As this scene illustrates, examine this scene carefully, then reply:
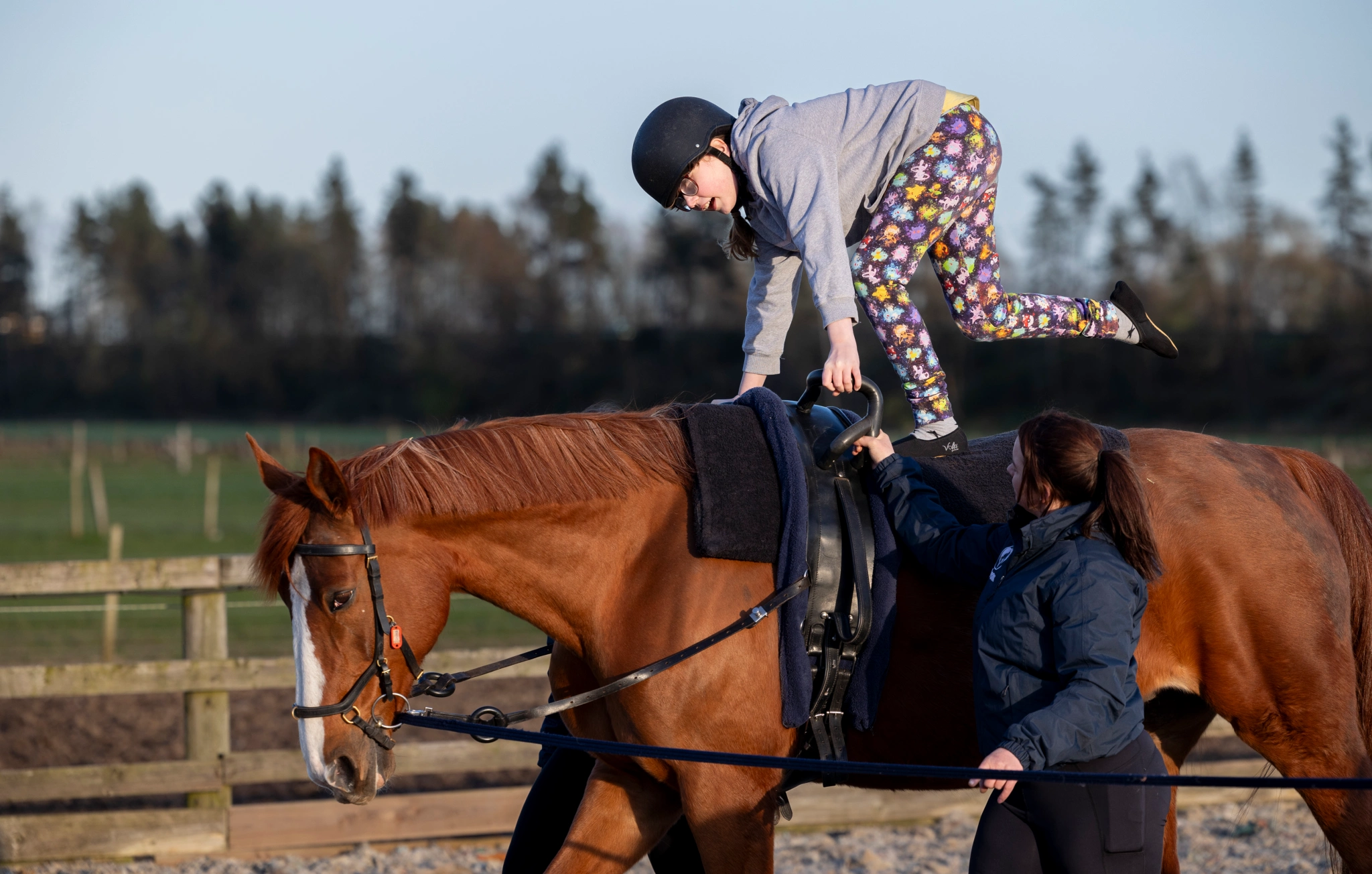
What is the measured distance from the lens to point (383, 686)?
104 inches

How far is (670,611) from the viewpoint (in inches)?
107

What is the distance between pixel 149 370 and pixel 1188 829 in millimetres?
73032

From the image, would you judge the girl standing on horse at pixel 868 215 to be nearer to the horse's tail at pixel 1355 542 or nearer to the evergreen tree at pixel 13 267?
the horse's tail at pixel 1355 542

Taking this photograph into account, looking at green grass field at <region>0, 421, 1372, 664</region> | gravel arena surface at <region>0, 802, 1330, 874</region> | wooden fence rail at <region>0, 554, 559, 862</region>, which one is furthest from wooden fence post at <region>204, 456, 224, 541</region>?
gravel arena surface at <region>0, 802, 1330, 874</region>

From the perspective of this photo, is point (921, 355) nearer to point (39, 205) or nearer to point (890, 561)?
point (890, 561)

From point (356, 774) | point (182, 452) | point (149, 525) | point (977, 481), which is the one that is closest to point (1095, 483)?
point (977, 481)

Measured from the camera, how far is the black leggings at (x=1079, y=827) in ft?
7.94

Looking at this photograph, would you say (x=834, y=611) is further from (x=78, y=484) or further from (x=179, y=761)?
(x=78, y=484)

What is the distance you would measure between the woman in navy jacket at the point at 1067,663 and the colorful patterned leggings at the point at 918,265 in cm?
58

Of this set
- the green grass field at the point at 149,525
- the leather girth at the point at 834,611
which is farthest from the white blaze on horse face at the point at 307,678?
the green grass field at the point at 149,525

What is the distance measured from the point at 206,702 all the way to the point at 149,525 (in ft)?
57.3

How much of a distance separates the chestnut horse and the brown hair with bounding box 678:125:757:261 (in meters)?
0.64

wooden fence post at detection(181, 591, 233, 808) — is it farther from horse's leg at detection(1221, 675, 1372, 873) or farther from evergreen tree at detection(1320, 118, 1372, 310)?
evergreen tree at detection(1320, 118, 1372, 310)

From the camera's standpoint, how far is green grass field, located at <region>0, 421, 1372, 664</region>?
399 inches
